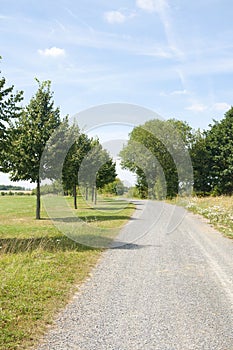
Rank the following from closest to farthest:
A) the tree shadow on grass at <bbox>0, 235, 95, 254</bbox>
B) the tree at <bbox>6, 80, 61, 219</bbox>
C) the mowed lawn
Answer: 1. the mowed lawn
2. the tree shadow on grass at <bbox>0, 235, 95, 254</bbox>
3. the tree at <bbox>6, 80, 61, 219</bbox>

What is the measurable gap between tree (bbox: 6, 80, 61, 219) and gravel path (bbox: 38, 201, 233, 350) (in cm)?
1188

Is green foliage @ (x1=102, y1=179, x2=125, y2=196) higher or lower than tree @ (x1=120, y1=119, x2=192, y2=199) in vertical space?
lower

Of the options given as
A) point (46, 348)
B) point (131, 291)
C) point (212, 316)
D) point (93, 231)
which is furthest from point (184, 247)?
point (46, 348)

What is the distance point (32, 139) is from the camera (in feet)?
72.7

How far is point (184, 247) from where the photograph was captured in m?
12.6

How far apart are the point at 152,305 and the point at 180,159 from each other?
50.1 metres

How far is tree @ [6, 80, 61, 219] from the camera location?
71.7 ft

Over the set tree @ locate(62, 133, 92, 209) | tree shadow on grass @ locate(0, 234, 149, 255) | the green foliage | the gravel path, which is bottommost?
the gravel path

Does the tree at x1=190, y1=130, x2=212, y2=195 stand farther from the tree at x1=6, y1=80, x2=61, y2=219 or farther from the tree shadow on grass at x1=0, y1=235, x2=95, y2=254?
the tree shadow on grass at x1=0, y1=235, x2=95, y2=254

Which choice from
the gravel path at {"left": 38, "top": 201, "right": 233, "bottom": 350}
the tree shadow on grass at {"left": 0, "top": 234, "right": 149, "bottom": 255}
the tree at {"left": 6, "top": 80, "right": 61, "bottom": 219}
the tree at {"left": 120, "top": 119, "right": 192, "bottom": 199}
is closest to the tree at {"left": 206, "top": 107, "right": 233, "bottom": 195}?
the tree at {"left": 120, "top": 119, "right": 192, "bottom": 199}

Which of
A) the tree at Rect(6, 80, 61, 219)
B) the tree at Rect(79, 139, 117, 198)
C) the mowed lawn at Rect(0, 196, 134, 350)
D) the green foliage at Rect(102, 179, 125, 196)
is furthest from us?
the green foliage at Rect(102, 179, 125, 196)

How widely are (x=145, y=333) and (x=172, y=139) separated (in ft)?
162

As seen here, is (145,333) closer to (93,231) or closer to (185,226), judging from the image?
(93,231)

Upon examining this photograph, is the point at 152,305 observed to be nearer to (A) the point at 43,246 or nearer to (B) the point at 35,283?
(B) the point at 35,283
